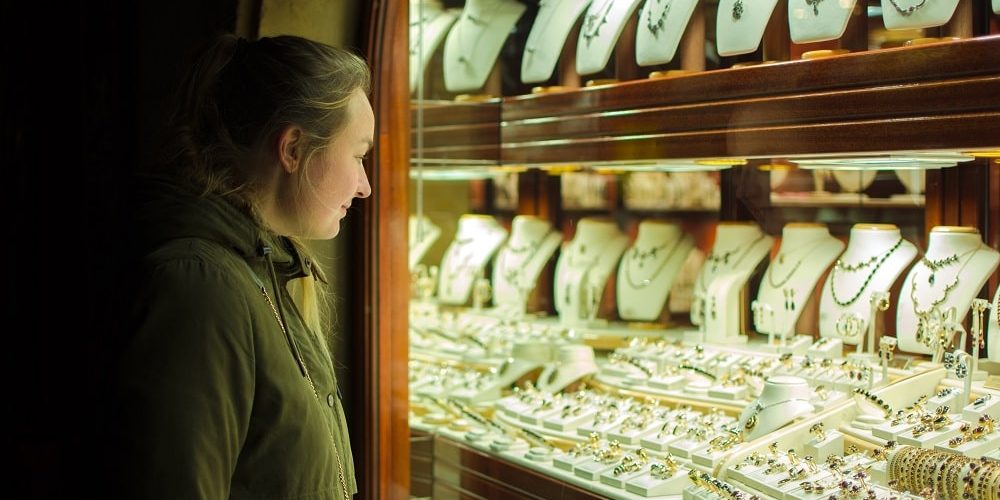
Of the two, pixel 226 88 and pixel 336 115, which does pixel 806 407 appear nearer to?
pixel 336 115

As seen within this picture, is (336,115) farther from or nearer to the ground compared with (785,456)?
farther from the ground

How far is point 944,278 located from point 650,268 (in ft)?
3.14

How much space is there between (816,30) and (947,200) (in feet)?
1.48

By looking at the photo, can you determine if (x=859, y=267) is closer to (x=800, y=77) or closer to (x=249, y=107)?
(x=800, y=77)

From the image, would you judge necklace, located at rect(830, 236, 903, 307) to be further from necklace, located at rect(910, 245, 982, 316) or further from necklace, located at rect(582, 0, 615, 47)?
necklace, located at rect(582, 0, 615, 47)

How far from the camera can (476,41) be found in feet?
11.0

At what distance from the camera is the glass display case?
205cm

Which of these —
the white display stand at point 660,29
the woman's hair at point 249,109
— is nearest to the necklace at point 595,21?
the white display stand at point 660,29

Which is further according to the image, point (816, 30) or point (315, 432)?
point (816, 30)

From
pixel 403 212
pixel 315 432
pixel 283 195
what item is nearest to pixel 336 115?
pixel 283 195

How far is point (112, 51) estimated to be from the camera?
2.52 meters

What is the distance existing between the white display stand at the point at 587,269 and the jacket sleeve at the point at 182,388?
75.7 inches

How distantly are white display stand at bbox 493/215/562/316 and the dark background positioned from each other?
1.28 m

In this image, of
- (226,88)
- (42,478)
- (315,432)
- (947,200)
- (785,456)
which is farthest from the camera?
(42,478)
